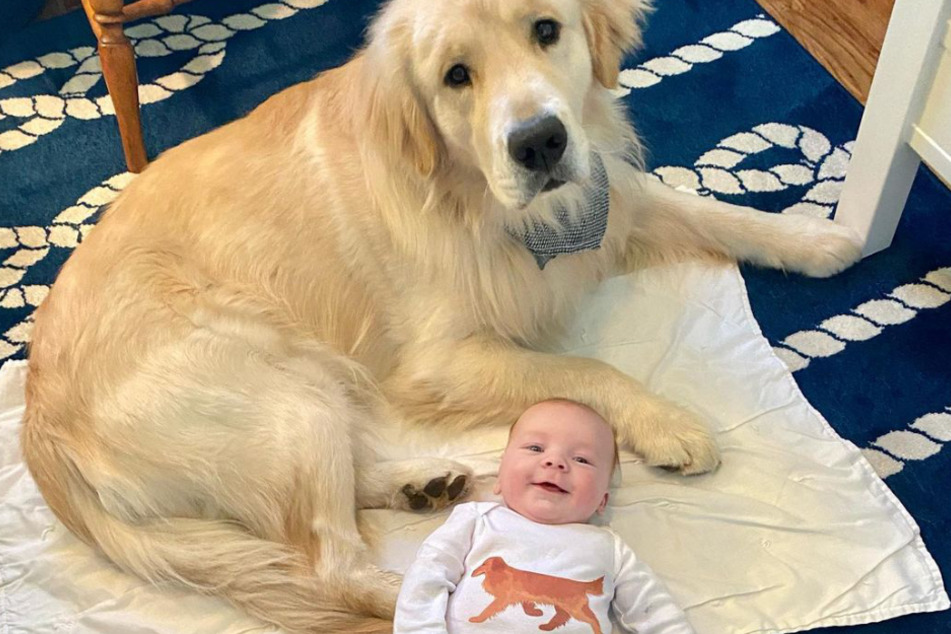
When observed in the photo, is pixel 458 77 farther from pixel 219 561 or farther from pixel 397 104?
pixel 219 561

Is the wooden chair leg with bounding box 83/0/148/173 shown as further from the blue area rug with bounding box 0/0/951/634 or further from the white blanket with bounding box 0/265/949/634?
the white blanket with bounding box 0/265/949/634

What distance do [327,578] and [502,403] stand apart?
1.68 feet

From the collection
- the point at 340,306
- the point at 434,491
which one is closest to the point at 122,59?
the point at 340,306

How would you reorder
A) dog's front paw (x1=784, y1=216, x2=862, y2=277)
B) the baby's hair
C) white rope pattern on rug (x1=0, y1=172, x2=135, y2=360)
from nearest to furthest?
the baby's hair → dog's front paw (x1=784, y1=216, x2=862, y2=277) → white rope pattern on rug (x1=0, y1=172, x2=135, y2=360)

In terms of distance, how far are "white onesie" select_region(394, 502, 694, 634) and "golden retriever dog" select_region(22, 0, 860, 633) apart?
0.50 feet

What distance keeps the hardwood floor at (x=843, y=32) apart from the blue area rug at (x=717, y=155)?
0.04 metres

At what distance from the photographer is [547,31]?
1678 mm

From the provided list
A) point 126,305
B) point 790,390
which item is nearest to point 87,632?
point 126,305

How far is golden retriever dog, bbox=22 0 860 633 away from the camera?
1712 millimetres

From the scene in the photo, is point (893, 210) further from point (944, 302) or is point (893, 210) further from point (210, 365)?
point (210, 365)

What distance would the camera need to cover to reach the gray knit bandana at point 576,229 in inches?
78.0

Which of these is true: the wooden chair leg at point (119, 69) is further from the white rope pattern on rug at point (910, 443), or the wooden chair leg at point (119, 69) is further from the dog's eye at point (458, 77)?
the white rope pattern on rug at point (910, 443)

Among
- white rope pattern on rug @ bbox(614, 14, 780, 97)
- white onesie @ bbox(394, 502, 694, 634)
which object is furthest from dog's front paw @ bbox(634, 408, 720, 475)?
white rope pattern on rug @ bbox(614, 14, 780, 97)

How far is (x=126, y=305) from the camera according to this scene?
6.15 feet
